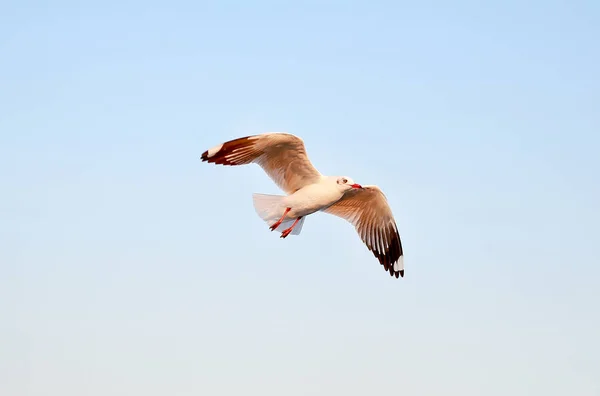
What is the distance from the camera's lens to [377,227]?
594 inches

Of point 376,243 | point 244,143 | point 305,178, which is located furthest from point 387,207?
point 244,143

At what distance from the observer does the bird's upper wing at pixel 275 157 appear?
13.0 m

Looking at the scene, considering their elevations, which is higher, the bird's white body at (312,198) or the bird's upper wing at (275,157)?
the bird's upper wing at (275,157)

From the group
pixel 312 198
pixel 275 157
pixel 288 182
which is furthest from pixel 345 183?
pixel 275 157

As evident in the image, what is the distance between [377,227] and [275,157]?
8.60 feet

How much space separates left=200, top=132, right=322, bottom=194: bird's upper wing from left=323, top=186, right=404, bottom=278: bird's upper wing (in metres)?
1.40

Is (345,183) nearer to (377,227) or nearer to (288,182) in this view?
(288,182)

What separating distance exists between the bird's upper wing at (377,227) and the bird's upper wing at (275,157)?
1.40m

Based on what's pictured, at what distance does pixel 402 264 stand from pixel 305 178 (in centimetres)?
272

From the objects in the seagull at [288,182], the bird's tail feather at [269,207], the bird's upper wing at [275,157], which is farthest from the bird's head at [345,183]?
the bird's tail feather at [269,207]

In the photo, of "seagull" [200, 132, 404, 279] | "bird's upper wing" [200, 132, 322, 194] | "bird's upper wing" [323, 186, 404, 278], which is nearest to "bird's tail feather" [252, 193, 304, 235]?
"seagull" [200, 132, 404, 279]

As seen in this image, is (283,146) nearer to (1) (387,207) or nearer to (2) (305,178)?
(2) (305,178)

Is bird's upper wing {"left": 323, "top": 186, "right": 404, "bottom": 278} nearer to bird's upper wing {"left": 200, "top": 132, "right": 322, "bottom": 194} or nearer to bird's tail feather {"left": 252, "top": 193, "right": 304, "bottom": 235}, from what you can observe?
bird's upper wing {"left": 200, "top": 132, "right": 322, "bottom": 194}

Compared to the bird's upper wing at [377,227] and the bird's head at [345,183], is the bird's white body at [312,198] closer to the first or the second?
the bird's head at [345,183]
